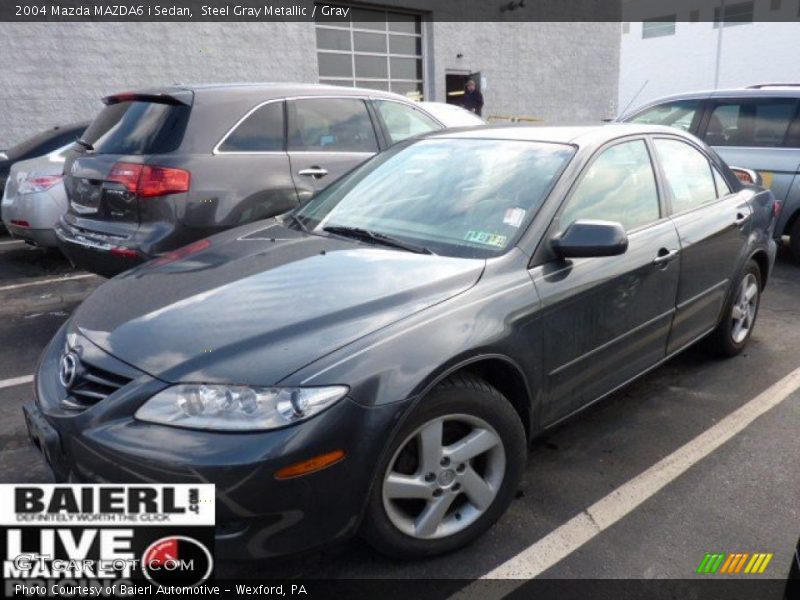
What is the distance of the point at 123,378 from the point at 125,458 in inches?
10.9

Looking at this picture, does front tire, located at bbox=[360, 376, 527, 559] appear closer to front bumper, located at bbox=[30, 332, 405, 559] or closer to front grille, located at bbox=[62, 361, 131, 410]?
front bumper, located at bbox=[30, 332, 405, 559]

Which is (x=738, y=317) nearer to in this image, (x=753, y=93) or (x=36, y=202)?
(x=753, y=93)

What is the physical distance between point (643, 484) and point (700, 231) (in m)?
1.51

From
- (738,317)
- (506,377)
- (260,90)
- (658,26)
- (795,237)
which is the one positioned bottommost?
(795,237)

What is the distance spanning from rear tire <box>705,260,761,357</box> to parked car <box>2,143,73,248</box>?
5712 millimetres

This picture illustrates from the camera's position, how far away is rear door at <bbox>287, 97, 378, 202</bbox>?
16.3 feet

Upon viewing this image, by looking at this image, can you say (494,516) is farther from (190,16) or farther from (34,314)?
(190,16)

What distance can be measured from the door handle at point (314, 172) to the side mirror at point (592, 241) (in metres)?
2.72

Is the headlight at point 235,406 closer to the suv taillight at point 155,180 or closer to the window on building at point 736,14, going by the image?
the suv taillight at point 155,180

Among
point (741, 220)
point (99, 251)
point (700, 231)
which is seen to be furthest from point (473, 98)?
point (700, 231)

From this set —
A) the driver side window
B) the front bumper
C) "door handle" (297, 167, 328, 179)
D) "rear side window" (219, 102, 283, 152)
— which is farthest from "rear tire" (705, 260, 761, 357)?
"rear side window" (219, 102, 283, 152)

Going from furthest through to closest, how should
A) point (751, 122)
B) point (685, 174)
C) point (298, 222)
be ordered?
point (751, 122)
point (685, 174)
point (298, 222)

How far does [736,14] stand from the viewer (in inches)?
1331

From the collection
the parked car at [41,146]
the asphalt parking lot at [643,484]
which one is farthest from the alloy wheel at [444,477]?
the parked car at [41,146]
